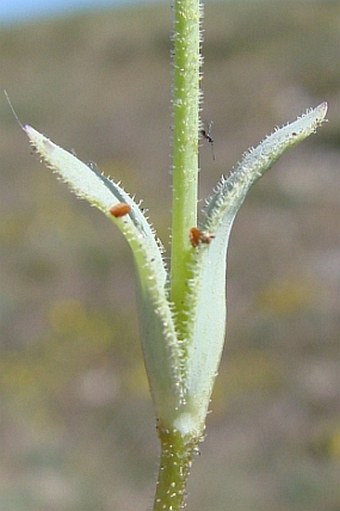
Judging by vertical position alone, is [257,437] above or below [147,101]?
below

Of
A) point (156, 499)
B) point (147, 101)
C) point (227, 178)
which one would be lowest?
point (156, 499)

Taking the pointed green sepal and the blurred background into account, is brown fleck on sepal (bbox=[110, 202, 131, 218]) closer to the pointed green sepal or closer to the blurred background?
the pointed green sepal

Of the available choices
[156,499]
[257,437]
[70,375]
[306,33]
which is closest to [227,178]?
[156,499]

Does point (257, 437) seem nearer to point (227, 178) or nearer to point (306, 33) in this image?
point (227, 178)

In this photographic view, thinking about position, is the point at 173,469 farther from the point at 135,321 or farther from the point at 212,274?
the point at 135,321

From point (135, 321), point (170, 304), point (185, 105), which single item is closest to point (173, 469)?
point (170, 304)

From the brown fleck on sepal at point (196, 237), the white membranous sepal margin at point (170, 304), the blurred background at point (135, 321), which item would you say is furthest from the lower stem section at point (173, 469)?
the blurred background at point (135, 321)

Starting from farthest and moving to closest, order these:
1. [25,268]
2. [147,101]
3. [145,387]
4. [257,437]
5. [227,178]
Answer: [147,101] < [25,268] < [145,387] < [257,437] < [227,178]

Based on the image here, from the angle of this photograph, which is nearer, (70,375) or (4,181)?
(70,375)
